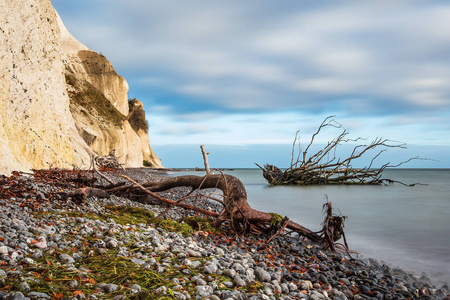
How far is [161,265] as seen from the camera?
3111 mm

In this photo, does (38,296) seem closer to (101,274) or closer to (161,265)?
(101,274)

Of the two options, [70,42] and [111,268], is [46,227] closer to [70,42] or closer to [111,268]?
[111,268]

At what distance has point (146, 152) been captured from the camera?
192ft

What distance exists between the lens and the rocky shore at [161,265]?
2.54 metres

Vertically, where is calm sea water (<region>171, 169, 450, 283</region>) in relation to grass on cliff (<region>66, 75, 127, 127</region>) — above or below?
below

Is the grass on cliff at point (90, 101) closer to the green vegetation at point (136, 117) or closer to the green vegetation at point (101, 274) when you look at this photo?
the green vegetation at point (136, 117)

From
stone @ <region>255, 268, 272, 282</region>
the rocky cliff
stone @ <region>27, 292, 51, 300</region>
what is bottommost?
stone @ <region>255, 268, 272, 282</region>

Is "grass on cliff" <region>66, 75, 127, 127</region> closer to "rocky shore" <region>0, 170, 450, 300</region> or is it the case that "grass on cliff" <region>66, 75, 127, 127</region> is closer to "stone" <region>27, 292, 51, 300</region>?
"rocky shore" <region>0, 170, 450, 300</region>

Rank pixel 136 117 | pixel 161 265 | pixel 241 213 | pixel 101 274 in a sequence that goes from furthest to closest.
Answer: pixel 136 117 < pixel 241 213 < pixel 161 265 < pixel 101 274

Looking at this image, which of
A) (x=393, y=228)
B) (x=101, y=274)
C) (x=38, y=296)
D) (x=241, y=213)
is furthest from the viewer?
(x=393, y=228)

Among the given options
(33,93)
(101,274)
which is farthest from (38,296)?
(33,93)

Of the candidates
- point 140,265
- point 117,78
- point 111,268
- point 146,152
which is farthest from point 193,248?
point 146,152

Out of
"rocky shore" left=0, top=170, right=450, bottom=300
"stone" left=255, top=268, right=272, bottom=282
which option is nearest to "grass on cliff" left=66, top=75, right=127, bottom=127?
"rocky shore" left=0, top=170, right=450, bottom=300

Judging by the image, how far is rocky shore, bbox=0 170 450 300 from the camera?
2.54m
